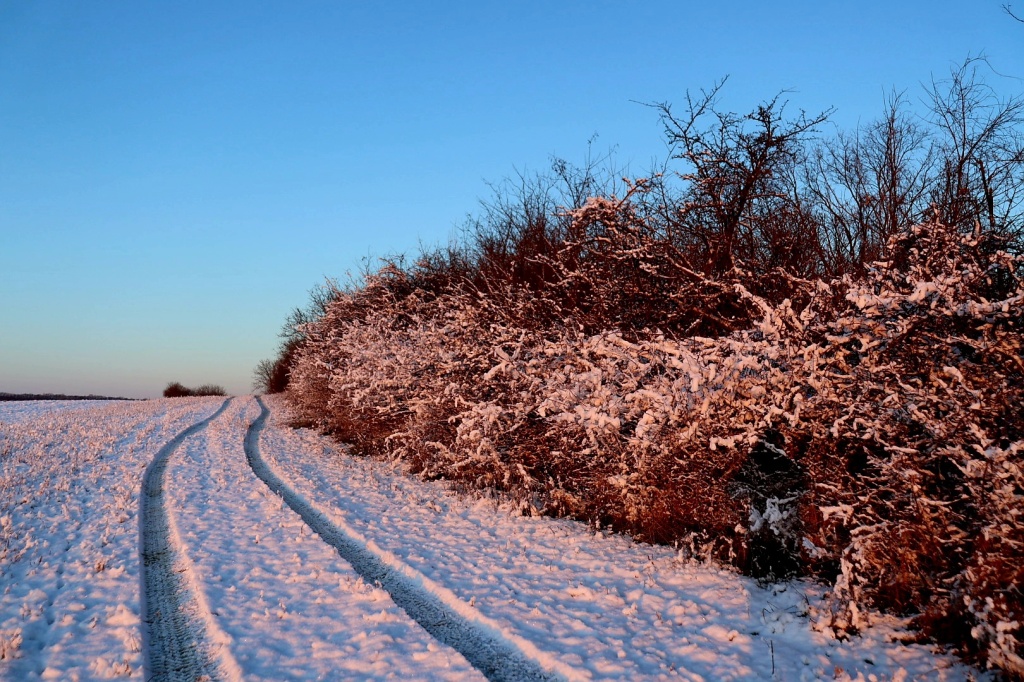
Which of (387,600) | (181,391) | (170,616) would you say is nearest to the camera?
(170,616)

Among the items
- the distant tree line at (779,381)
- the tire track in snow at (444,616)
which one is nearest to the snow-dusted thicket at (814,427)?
the distant tree line at (779,381)

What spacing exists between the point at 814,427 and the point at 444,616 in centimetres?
371

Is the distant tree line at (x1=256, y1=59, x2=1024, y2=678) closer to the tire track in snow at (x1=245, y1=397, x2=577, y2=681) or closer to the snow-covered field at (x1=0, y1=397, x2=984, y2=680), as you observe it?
the snow-covered field at (x1=0, y1=397, x2=984, y2=680)

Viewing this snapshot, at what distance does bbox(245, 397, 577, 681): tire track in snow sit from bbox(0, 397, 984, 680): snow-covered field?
24 mm

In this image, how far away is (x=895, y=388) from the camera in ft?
16.8

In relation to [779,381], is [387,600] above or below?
below

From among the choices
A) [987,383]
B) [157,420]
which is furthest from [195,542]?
[157,420]

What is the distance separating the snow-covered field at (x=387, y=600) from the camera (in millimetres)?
4727

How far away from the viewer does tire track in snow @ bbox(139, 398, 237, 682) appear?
4.64m

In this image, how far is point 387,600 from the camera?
5961 mm

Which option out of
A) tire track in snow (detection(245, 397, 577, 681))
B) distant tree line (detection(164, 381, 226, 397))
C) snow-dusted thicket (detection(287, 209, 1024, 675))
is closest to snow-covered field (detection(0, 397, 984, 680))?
tire track in snow (detection(245, 397, 577, 681))

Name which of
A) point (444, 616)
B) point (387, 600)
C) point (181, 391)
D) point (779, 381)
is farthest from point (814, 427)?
point (181, 391)

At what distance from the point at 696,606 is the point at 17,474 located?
1208cm

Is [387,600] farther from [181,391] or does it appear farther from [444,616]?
[181,391]
